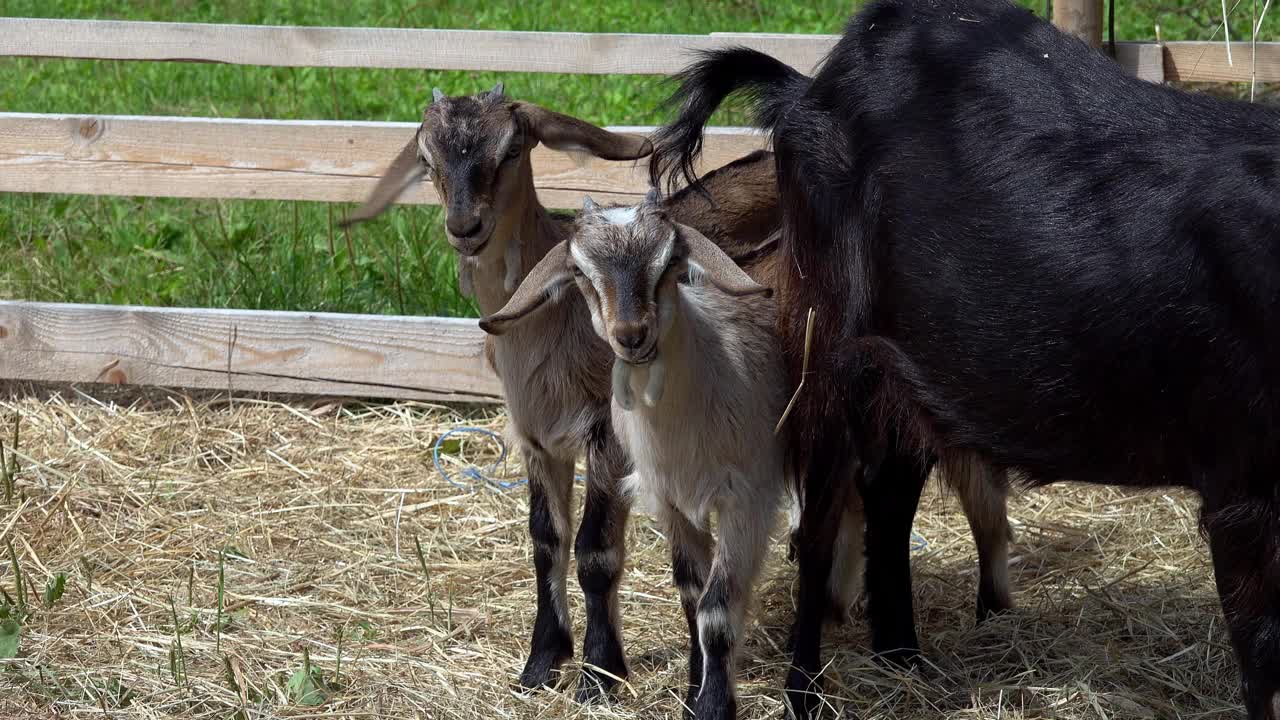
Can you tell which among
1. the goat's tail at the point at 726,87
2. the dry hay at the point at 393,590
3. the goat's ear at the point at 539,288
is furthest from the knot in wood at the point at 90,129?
the goat's ear at the point at 539,288

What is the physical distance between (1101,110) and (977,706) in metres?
1.59

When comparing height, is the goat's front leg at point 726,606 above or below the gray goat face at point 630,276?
below

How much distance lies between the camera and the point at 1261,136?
318 cm

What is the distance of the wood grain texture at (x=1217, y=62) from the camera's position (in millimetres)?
5184

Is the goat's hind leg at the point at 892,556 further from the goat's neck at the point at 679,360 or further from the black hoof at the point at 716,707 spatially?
the goat's neck at the point at 679,360

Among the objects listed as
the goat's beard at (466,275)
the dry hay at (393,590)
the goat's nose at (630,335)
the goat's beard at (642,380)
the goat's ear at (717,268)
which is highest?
the goat's ear at (717,268)

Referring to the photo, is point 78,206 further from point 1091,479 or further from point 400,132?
point 1091,479

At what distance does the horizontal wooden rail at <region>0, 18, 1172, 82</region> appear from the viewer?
602 centimetres

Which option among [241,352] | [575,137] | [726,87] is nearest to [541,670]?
[575,137]

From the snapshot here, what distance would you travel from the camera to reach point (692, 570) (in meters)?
3.90

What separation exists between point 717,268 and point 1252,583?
1.38m

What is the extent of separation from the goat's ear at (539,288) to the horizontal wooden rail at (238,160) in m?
1.90

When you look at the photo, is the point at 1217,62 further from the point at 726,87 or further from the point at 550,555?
the point at 550,555

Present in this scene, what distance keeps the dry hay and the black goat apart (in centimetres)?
60
